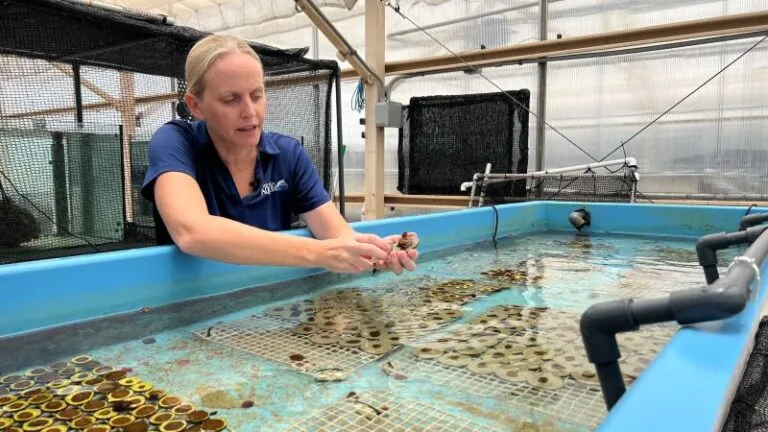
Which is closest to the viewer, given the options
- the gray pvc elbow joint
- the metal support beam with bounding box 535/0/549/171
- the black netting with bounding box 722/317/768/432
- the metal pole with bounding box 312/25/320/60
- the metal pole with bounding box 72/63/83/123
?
the gray pvc elbow joint

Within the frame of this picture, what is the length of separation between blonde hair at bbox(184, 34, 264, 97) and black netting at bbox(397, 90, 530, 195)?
3796mm

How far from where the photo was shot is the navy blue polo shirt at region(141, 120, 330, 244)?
1408mm

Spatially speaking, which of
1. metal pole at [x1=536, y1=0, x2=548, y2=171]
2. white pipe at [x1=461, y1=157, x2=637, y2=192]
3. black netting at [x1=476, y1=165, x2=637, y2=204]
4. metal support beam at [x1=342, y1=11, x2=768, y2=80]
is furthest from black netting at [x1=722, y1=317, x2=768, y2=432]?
metal pole at [x1=536, y1=0, x2=548, y2=171]

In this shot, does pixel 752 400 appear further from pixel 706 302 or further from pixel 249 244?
pixel 249 244

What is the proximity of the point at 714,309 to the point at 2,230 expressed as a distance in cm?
286

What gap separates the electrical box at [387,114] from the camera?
174 inches

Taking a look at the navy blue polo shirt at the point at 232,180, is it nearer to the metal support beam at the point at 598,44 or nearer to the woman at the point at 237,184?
the woman at the point at 237,184

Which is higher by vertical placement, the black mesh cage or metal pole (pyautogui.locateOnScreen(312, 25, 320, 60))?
metal pole (pyautogui.locateOnScreen(312, 25, 320, 60))

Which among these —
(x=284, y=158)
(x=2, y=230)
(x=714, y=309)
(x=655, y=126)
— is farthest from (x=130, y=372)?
(x=655, y=126)

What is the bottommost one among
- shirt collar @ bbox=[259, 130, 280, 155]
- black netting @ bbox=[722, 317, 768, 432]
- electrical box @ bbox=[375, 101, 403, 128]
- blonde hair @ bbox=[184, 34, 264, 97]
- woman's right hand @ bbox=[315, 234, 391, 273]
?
black netting @ bbox=[722, 317, 768, 432]

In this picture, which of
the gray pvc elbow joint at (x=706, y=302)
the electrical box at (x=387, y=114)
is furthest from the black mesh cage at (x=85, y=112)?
the gray pvc elbow joint at (x=706, y=302)

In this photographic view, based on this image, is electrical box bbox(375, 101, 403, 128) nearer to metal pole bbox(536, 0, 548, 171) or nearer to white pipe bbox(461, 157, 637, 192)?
white pipe bbox(461, 157, 637, 192)

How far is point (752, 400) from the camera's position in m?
0.85

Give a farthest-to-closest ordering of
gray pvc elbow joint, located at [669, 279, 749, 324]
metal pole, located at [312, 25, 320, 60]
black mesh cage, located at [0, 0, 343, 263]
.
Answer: metal pole, located at [312, 25, 320, 60], black mesh cage, located at [0, 0, 343, 263], gray pvc elbow joint, located at [669, 279, 749, 324]
